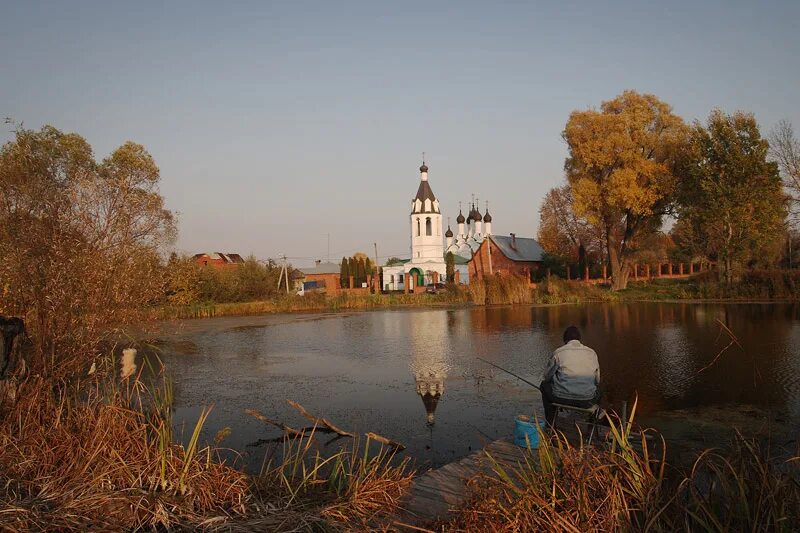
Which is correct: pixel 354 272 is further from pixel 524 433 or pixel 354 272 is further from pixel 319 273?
pixel 524 433

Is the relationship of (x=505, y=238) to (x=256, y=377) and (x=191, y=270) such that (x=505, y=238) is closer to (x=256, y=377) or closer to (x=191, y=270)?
(x=191, y=270)

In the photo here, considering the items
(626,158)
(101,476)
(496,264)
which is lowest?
(101,476)

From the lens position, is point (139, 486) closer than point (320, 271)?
Yes

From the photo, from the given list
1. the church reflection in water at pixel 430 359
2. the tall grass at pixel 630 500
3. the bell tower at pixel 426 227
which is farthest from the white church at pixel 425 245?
the tall grass at pixel 630 500

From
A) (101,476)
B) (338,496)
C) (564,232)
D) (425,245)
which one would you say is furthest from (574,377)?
(425,245)

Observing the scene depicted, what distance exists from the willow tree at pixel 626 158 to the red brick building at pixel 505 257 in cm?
1479

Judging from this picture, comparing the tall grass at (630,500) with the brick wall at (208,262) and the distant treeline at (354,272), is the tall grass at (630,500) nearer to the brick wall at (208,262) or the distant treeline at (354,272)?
the brick wall at (208,262)

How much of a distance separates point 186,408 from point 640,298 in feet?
99.5

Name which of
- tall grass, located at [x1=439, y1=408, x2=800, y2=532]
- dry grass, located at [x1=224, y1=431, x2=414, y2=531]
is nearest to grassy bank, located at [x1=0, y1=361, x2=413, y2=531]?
dry grass, located at [x1=224, y1=431, x2=414, y2=531]

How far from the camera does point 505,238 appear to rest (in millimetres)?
57688

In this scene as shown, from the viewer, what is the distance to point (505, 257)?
54031 millimetres

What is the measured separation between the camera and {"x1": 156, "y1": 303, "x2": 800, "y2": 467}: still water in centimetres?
929

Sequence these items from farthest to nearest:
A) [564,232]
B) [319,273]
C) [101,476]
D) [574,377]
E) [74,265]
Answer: [319,273]
[564,232]
[74,265]
[574,377]
[101,476]

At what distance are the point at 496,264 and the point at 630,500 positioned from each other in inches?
2029
